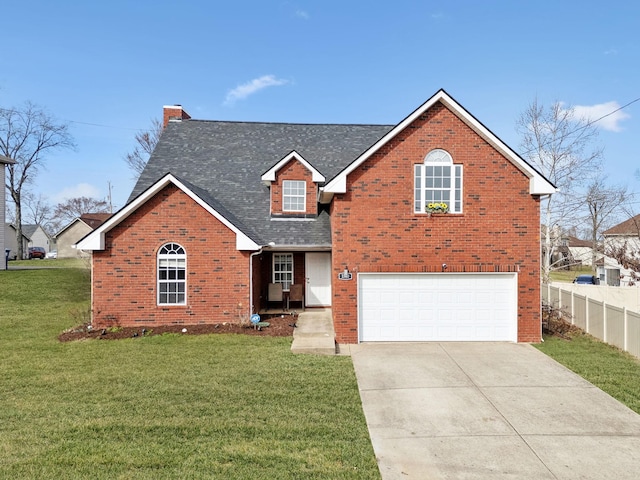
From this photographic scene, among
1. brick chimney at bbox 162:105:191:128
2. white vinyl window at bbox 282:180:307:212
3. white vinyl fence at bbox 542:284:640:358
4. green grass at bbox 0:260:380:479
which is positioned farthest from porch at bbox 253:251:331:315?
brick chimney at bbox 162:105:191:128

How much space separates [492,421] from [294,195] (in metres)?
10.8

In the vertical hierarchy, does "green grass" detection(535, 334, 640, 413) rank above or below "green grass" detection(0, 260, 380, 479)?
below

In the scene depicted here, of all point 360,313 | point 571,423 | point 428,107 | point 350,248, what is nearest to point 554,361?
point 571,423

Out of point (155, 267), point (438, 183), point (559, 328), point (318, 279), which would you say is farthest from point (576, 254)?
point (155, 267)

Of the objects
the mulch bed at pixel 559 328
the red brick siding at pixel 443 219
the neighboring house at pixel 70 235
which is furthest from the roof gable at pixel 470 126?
the neighboring house at pixel 70 235

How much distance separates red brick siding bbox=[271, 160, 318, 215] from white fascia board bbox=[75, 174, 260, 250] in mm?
2971

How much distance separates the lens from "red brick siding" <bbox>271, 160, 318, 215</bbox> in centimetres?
1488

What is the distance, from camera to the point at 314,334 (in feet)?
36.1

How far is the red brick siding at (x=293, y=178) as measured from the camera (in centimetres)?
Answer: 1488

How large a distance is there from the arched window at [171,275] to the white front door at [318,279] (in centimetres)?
479

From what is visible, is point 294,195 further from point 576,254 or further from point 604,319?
point 576,254

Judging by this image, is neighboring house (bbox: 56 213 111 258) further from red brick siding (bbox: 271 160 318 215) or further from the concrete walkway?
the concrete walkway

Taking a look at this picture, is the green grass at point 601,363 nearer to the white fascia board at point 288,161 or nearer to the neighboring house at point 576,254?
the white fascia board at point 288,161

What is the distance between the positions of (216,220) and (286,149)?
6541 millimetres
